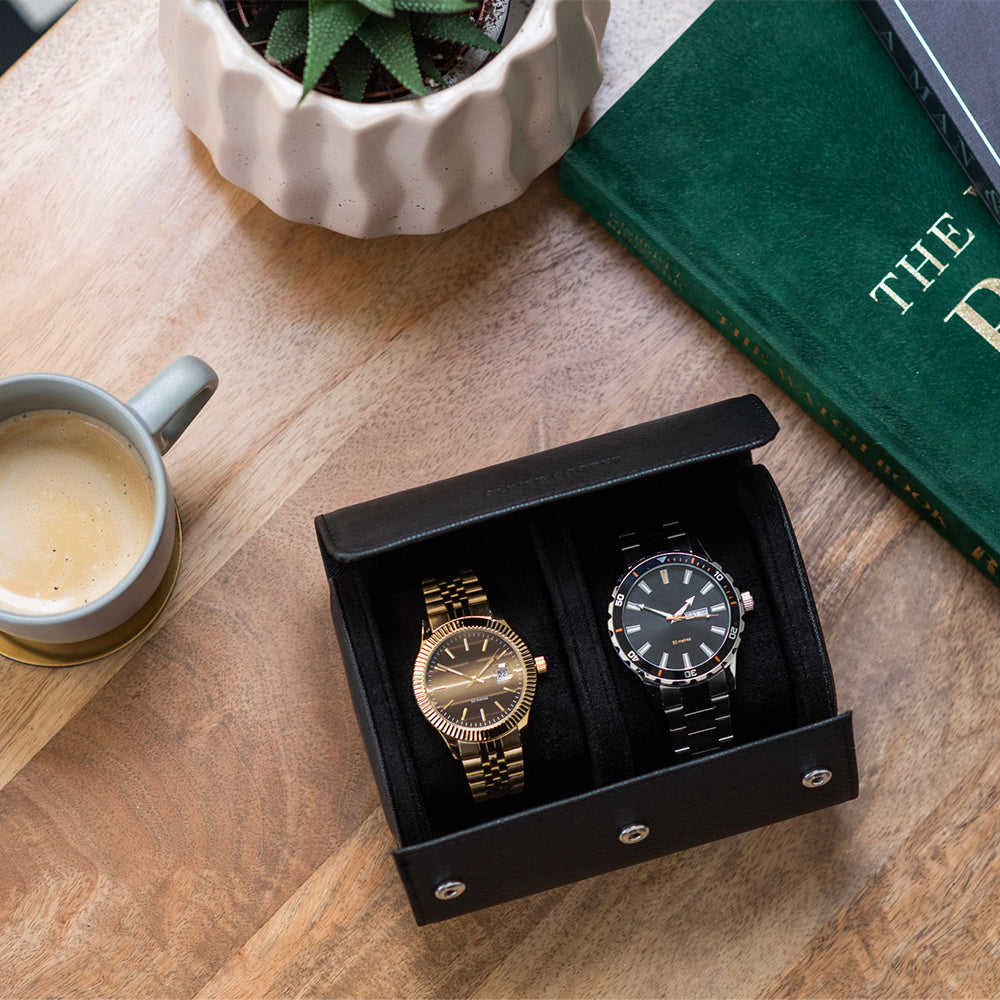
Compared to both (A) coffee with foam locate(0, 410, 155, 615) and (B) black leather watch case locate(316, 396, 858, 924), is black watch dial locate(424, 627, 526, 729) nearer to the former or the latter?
(B) black leather watch case locate(316, 396, 858, 924)

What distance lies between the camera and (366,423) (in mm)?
887

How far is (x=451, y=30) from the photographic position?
2.35 ft

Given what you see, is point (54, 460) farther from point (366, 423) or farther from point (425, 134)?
point (425, 134)

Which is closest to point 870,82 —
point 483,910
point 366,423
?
point 366,423

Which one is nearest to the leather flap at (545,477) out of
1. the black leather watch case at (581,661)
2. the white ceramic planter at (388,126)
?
the black leather watch case at (581,661)

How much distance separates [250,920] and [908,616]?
0.58 meters

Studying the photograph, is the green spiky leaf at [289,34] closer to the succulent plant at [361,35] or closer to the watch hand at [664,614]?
the succulent plant at [361,35]

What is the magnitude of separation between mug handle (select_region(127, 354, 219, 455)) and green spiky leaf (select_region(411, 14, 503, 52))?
11.0 inches

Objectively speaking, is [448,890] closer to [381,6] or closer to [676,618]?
[676,618]

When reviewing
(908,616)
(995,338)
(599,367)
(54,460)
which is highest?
(54,460)

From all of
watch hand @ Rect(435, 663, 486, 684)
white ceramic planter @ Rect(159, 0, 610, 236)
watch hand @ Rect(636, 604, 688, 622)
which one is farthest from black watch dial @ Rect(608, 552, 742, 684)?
white ceramic planter @ Rect(159, 0, 610, 236)

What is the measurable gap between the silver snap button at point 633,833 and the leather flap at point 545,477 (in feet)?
0.76

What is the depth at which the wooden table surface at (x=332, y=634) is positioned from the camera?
847 mm

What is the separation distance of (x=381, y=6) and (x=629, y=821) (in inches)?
21.8
